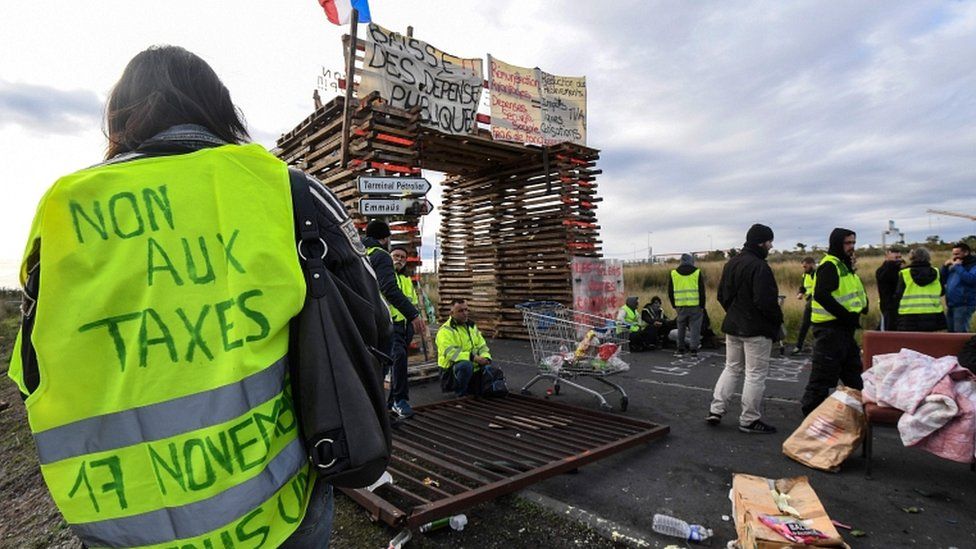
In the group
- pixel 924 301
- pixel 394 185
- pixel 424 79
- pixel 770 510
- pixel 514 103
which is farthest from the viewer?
pixel 514 103

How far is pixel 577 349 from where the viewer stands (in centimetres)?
629

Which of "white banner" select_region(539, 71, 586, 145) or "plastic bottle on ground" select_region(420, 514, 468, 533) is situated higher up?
"white banner" select_region(539, 71, 586, 145)

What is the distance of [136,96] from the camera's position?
1.41 meters

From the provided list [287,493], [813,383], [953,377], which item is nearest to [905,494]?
[953,377]

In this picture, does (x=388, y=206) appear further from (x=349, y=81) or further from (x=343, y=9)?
(x=343, y=9)

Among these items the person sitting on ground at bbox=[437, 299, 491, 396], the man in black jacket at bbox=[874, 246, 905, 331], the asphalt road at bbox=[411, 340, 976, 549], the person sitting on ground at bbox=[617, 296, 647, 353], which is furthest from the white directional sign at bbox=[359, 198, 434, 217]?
the man in black jacket at bbox=[874, 246, 905, 331]

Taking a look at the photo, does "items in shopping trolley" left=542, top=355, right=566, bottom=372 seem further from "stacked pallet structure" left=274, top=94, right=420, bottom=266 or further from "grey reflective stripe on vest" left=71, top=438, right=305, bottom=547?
"grey reflective stripe on vest" left=71, top=438, right=305, bottom=547

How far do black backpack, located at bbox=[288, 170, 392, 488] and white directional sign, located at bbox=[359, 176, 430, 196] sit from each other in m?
6.16

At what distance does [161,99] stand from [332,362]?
0.88 m

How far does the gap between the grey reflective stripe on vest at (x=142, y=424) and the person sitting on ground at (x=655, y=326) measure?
10.7 m

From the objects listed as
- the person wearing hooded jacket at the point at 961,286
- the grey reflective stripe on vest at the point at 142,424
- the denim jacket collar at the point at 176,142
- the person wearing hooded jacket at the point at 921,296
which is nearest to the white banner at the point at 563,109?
the person wearing hooded jacket at the point at 921,296

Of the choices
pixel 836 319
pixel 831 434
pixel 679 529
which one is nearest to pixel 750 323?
pixel 836 319

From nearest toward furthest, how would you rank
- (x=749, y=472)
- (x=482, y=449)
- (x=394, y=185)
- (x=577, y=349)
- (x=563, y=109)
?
(x=749, y=472), (x=482, y=449), (x=577, y=349), (x=394, y=185), (x=563, y=109)

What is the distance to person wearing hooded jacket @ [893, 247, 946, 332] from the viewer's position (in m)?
7.64
